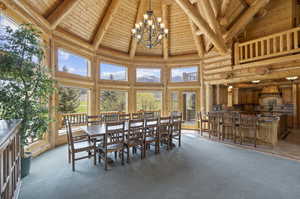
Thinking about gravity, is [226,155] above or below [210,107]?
below

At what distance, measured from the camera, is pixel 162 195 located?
2.43 meters

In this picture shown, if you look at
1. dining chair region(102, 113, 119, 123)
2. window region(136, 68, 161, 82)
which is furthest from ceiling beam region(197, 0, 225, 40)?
dining chair region(102, 113, 119, 123)

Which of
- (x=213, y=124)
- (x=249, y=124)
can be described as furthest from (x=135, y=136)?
(x=249, y=124)

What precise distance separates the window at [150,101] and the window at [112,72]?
1446mm

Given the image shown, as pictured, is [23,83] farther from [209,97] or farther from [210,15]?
[209,97]

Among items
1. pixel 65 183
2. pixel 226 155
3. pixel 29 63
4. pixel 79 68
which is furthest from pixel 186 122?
pixel 29 63

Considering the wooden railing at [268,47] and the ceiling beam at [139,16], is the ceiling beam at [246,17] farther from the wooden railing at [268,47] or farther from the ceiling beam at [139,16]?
the ceiling beam at [139,16]

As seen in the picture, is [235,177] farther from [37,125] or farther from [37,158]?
[37,158]

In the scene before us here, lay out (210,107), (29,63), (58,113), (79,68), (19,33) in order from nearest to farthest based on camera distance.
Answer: (19,33) → (29,63) → (58,113) → (79,68) → (210,107)

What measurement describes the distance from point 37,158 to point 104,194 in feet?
9.07

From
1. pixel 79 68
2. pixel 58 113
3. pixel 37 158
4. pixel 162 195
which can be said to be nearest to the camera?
pixel 162 195

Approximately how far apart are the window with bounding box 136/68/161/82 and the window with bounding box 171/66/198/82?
894 mm

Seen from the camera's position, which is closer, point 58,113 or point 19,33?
point 19,33

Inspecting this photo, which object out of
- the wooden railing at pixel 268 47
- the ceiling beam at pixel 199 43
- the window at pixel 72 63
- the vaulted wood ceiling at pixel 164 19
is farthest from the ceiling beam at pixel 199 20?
the window at pixel 72 63
